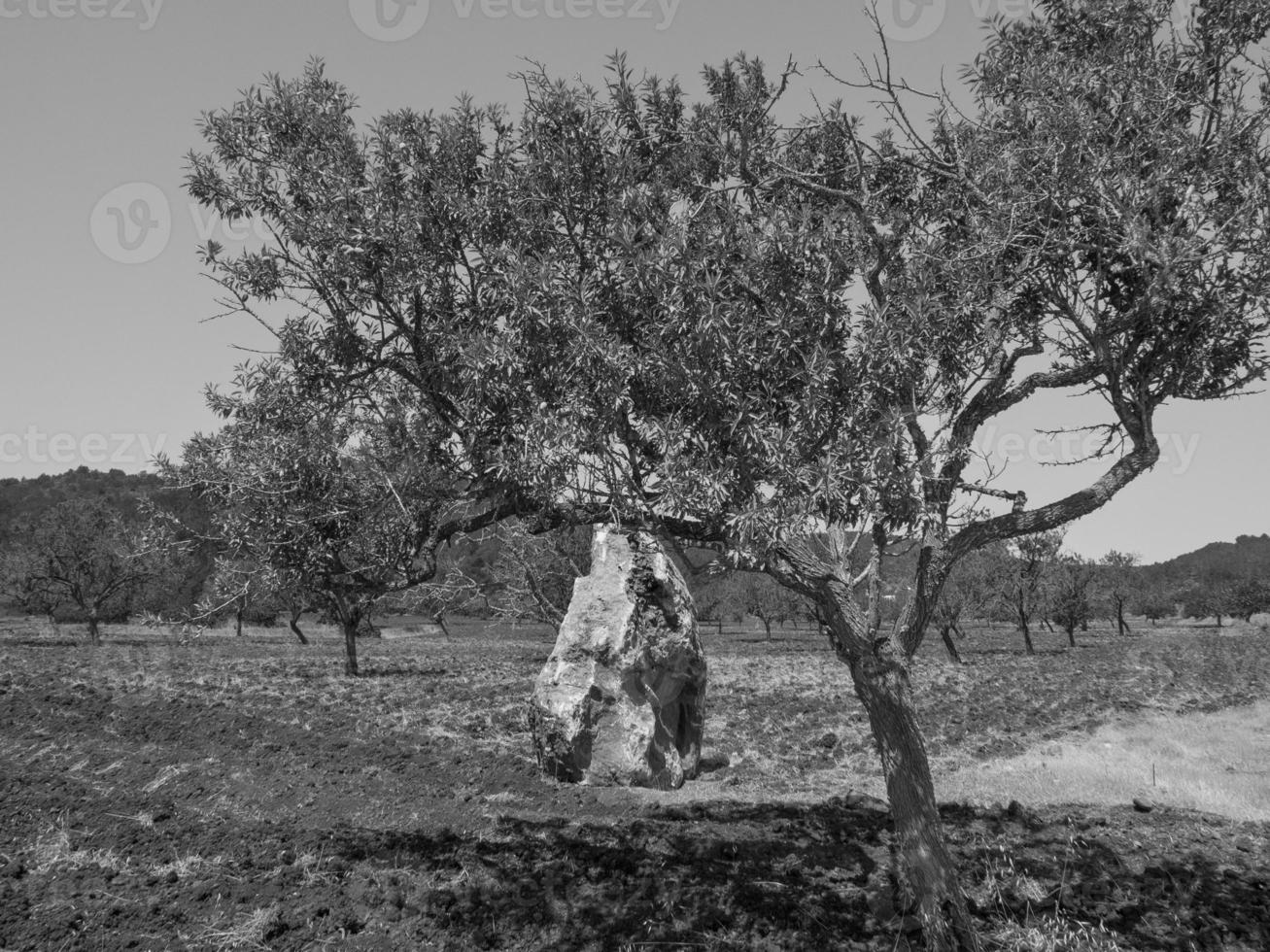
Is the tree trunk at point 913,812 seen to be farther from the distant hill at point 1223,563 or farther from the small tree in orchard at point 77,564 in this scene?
the distant hill at point 1223,563

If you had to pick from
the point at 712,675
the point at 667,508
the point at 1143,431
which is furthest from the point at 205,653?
the point at 1143,431

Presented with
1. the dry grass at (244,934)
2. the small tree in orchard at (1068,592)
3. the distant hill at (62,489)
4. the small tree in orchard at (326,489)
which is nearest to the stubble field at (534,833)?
the dry grass at (244,934)

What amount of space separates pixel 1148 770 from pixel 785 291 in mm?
15455

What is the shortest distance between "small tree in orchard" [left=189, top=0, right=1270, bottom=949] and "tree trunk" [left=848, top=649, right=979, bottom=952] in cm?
3

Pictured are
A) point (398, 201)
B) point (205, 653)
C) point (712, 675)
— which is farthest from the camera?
point (205, 653)

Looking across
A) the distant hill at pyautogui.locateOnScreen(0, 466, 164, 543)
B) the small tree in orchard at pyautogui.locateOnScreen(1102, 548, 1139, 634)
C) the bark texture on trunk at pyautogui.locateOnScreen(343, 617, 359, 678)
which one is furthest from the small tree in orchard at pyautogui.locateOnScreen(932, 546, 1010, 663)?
the distant hill at pyautogui.locateOnScreen(0, 466, 164, 543)

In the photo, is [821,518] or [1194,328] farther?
[1194,328]

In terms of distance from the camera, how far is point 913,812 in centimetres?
790

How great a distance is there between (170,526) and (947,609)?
1707 inches

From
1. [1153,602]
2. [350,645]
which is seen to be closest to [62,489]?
[350,645]

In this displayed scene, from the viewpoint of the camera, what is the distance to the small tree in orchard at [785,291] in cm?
718

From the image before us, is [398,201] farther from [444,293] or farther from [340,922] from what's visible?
[340,922]

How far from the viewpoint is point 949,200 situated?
30.8 ft

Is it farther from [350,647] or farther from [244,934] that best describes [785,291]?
[350,647]
